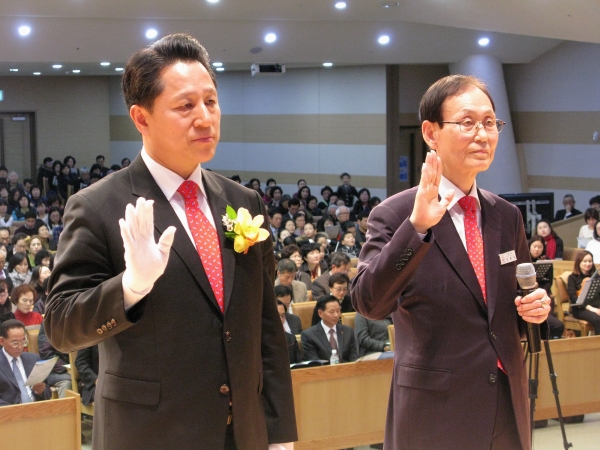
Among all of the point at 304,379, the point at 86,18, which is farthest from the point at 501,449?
the point at 86,18

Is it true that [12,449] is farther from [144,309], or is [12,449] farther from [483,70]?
[483,70]

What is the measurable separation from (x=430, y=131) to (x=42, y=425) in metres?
3.32

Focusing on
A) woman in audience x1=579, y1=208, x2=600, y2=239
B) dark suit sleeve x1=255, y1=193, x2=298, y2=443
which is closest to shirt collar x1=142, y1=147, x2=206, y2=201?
dark suit sleeve x1=255, y1=193, x2=298, y2=443

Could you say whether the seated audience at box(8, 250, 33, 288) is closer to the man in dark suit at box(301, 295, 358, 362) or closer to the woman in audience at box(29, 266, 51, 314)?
the woman in audience at box(29, 266, 51, 314)

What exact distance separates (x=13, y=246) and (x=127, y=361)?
30.6 ft

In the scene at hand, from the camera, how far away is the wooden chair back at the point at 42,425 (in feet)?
14.4

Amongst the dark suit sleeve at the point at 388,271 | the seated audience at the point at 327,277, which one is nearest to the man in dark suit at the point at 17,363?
the seated audience at the point at 327,277

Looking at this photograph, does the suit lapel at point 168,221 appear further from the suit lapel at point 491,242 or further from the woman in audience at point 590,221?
the woman in audience at point 590,221

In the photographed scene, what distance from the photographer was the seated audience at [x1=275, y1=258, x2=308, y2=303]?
26.5ft

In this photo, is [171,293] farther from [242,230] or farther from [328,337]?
Answer: [328,337]

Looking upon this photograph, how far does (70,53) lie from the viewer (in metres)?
13.8

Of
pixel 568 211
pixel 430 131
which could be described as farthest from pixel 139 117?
pixel 568 211

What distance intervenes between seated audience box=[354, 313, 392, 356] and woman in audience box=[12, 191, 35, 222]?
9.21 meters

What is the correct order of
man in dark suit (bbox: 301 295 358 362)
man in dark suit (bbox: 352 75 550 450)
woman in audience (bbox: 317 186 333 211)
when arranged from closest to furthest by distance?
man in dark suit (bbox: 352 75 550 450)
man in dark suit (bbox: 301 295 358 362)
woman in audience (bbox: 317 186 333 211)
